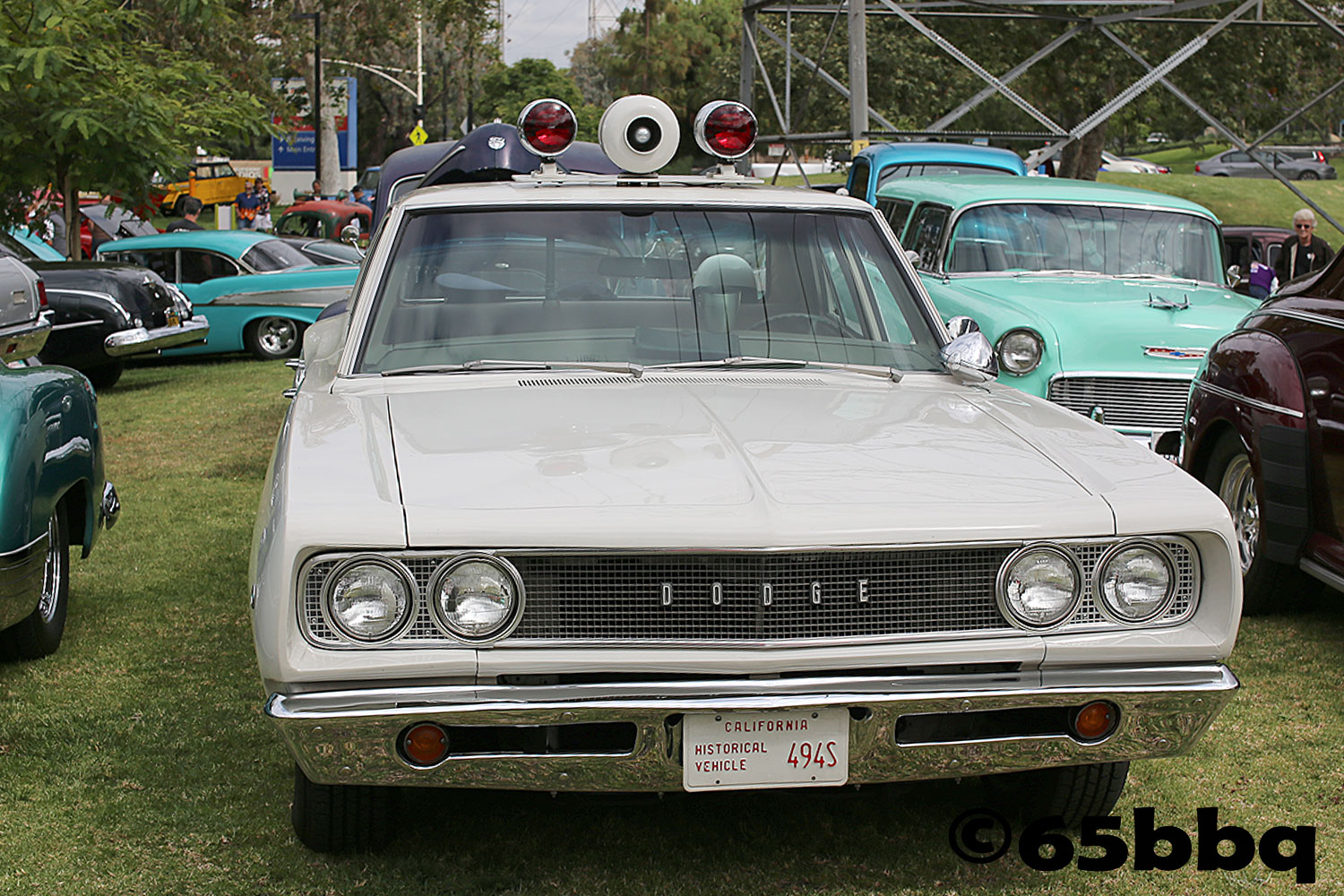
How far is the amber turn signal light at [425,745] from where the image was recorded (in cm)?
311

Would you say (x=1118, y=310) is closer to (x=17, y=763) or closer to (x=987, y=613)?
(x=987, y=613)

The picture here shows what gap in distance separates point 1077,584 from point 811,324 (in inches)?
60.7

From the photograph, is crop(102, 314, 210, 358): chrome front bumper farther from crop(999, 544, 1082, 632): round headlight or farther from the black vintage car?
crop(999, 544, 1082, 632): round headlight

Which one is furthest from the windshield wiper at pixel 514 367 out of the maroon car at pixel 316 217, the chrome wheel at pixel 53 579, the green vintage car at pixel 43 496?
the maroon car at pixel 316 217

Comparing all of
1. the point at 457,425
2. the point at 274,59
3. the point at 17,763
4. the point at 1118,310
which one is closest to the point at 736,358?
the point at 457,425

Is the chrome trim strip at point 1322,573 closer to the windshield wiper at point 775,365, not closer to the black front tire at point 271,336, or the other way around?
the windshield wiper at point 775,365

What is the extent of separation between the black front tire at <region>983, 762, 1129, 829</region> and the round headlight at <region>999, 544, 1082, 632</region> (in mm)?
605

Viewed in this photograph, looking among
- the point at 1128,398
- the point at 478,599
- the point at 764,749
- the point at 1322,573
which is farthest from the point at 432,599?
the point at 1128,398

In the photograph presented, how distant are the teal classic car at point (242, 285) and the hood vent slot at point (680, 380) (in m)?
12.2

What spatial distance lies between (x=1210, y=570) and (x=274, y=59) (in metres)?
45.9

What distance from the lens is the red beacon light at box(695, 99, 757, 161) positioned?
5465mm

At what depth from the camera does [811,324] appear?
460 centimetres

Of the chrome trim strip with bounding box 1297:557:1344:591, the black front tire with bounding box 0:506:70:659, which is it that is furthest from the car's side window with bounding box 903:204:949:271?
the black front tire with bounding box 0:506:70:659

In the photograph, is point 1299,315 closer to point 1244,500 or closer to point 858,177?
point 1244,500
